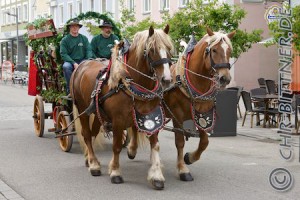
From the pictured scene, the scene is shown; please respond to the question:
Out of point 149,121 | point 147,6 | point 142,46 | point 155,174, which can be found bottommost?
point 155,174

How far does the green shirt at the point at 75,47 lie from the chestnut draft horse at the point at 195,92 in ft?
8.08

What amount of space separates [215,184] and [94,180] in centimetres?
168

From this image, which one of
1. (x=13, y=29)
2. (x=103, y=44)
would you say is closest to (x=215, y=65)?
(x=103, y=44)

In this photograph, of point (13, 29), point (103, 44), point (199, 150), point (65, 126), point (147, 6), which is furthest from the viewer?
point (13, 29)

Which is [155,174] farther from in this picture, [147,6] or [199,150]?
[147,6]

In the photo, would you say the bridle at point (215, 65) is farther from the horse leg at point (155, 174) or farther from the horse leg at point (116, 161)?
the horse leg at point (116, 161)

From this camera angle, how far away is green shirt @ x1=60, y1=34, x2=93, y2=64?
9.67 meters

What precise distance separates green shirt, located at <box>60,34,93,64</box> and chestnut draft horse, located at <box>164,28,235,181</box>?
2.46 m

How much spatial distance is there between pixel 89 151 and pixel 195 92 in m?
1.92

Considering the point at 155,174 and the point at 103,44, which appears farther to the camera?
the point at 103,44

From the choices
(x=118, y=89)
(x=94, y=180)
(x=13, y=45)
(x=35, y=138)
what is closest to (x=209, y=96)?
(x=118, y=89)

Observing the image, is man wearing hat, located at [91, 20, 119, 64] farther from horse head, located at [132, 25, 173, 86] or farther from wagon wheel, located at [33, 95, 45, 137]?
horse head, located at [132, 25, 173, 86]

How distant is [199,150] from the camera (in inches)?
307

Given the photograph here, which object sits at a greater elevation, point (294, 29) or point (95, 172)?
point (294, 29)
